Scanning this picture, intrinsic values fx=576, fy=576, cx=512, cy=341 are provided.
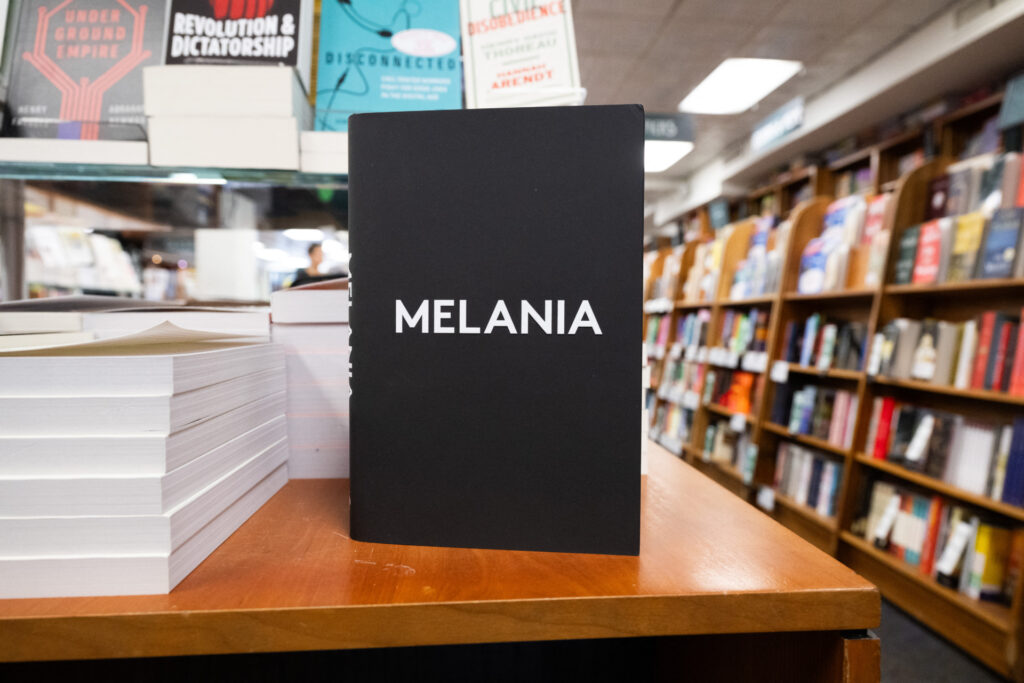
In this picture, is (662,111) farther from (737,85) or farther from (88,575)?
(88,575)

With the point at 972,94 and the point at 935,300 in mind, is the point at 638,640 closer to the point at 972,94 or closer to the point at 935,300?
the point at 935,300

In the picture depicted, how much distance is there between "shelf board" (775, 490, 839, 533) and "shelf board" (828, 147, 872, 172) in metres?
2.73

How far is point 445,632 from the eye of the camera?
0.48m

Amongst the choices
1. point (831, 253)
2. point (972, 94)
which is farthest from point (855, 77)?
point (831, 253)

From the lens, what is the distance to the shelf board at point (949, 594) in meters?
2.19

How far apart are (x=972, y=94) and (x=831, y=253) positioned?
5.09 feet

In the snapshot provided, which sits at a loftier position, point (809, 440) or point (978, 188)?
point (978, 188)

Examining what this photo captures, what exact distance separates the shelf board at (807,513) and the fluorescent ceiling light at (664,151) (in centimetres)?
272

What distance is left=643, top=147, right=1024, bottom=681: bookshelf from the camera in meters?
2.32

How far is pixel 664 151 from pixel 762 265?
7.20ft

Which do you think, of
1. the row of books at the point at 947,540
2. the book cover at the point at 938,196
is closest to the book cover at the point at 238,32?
the row of books at the point at 947,540

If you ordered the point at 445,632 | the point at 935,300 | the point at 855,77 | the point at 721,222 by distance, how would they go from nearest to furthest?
the point at 445,632, the point at 935,300, the point at 855,77, the point at 721,222

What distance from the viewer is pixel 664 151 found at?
18.0 feet

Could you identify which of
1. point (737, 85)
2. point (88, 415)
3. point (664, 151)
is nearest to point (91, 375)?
point (88, 415)
